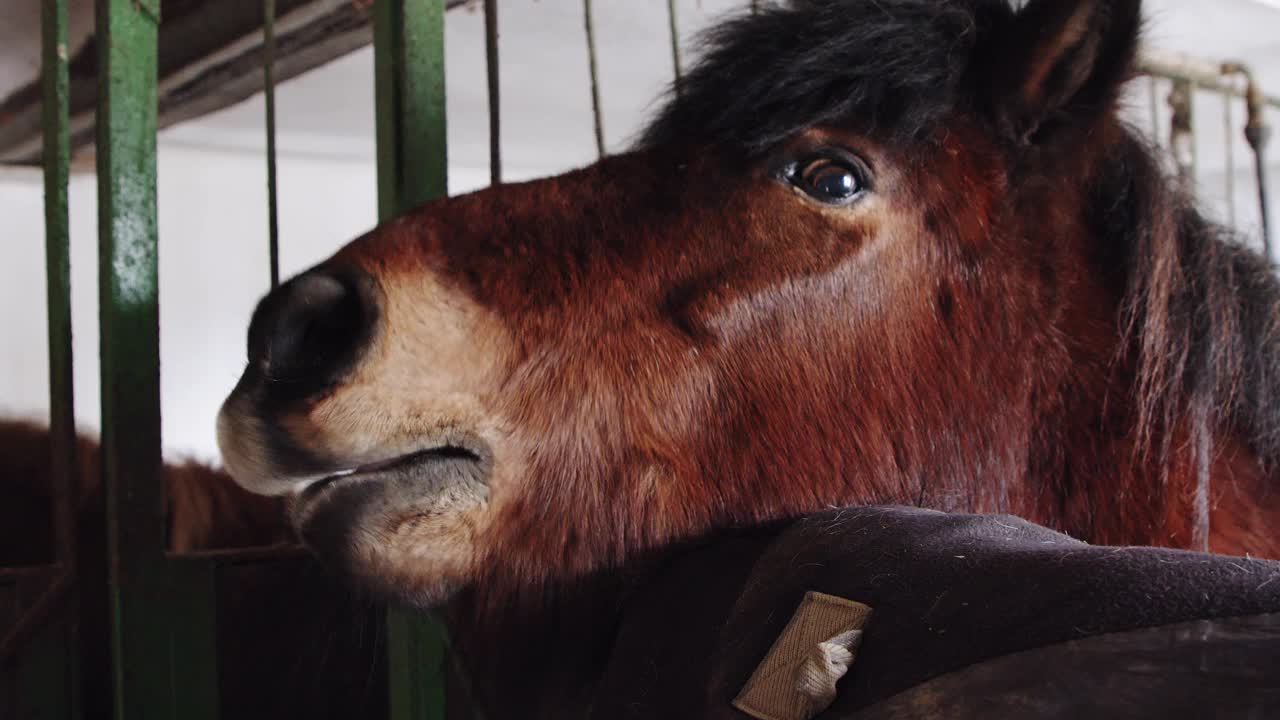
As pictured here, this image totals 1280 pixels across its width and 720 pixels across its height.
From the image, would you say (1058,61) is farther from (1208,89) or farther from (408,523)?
(1208,89)

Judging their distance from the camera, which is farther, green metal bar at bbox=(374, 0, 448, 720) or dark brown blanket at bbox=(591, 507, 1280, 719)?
green metal bar at bbox=(374, 0, 448, 720)

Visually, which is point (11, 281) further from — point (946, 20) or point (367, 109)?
point (946, 20)

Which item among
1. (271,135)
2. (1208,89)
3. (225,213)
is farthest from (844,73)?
(225,213)

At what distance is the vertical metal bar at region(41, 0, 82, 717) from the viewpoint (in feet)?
5.46

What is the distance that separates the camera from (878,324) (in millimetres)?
1064

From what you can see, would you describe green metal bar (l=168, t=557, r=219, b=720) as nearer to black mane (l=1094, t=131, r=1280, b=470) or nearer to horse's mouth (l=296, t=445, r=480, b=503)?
horse's mouth (l=296, t=445, r=480, b=503)

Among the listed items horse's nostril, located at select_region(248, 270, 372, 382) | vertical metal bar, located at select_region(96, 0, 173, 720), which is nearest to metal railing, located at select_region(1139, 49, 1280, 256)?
horse's nostril, located at select_region(248, 270, 372, 382)

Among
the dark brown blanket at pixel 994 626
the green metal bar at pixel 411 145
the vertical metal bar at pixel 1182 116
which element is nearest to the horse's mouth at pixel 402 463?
the dark brown blanket at pixel 994 626

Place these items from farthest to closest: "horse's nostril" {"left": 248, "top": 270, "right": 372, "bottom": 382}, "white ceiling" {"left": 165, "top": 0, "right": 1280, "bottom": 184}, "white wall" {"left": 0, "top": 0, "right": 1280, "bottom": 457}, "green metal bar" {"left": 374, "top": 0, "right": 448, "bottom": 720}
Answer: "white wall" {"left": 0, "top": 0, "right": 1280, "bottom": 457}
"white ceiling" {"left": 165, "top": 0, "right": 1280, "bottom": 184}
"green metal bar" {"left": 374, "top": 0, "right": 448, "bottom": 720}
"horse's nostril" {"left": 248, "top": 270, "right": 372, "bottom": 382}

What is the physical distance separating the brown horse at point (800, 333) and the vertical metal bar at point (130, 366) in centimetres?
77

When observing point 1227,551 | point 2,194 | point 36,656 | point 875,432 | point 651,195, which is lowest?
point 36,656

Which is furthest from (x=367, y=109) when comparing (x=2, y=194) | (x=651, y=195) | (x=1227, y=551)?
(x=1227, y=551)

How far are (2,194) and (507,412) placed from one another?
20.0 ft

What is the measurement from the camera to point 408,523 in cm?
88
